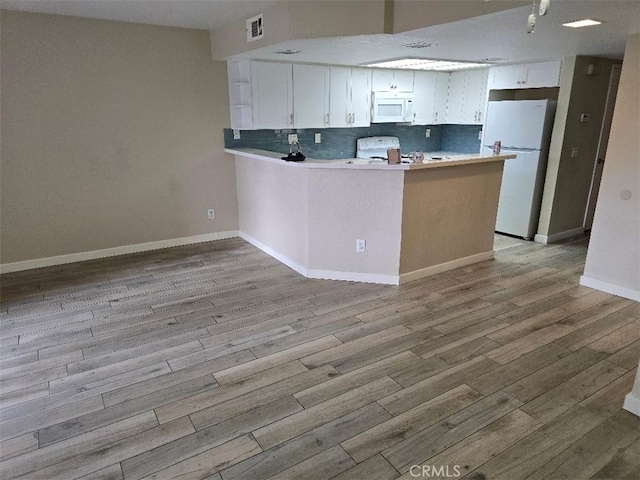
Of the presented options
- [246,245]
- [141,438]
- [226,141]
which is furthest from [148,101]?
[141,438]

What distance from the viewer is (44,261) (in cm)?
432

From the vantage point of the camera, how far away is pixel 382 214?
3.74 meters

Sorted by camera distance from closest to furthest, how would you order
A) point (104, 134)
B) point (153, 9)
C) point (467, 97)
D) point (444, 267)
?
point (153, 9) < point (444, 267) < point (104, 134) < point (467, 97)

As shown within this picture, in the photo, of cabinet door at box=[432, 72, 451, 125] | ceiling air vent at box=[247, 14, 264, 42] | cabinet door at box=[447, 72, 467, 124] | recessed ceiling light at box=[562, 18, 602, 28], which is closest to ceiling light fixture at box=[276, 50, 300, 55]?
ceiling air vent at box=[247, 14, 264, 42]

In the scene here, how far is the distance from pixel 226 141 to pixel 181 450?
3835 mm

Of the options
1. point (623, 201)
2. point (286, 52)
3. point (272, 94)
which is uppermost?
point (286, 52)

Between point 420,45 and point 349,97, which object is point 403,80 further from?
point 420,45

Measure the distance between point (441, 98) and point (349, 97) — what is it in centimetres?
162

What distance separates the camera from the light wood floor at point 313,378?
1.93 metres

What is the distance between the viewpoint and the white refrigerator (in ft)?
16.0

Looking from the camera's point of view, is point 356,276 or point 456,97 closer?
point 356,276

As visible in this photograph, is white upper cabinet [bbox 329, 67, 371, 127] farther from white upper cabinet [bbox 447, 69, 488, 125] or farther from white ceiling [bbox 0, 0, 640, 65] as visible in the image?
white upper cabinet [bbox 447, 69, 488, 125]

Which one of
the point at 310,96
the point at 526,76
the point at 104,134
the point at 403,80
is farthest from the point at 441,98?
the point at 104,134

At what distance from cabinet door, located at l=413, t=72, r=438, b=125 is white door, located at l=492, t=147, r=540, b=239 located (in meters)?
1.15
